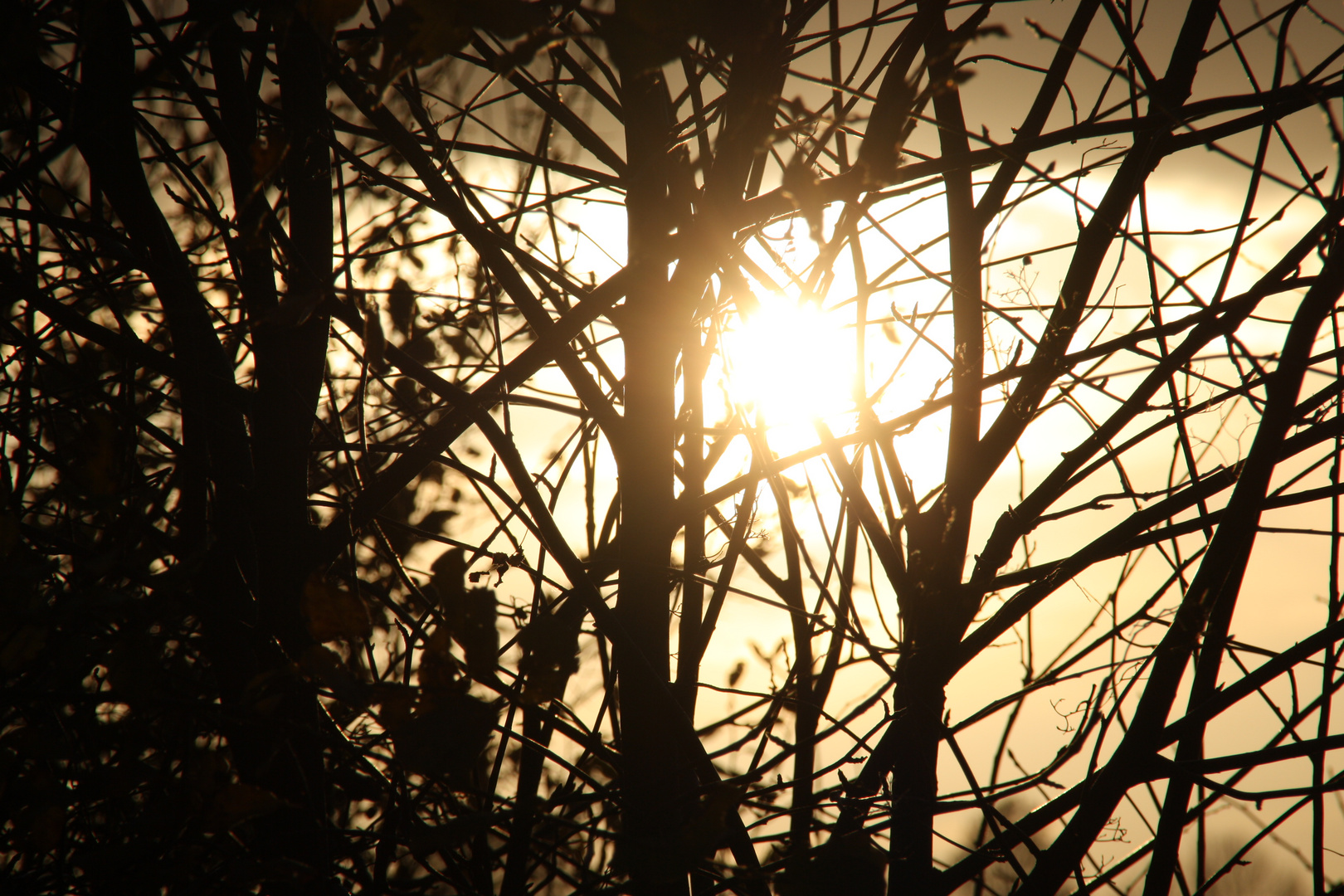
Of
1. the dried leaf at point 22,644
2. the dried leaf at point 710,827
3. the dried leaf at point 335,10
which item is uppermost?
the dried leaf at point 335,10

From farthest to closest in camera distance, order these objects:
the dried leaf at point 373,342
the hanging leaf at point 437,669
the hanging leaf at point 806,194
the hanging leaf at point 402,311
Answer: the hanging leaf at point 402,311 < the dried leaf at point 373,342 < the hanging leaf at point 437,669 < the hanging leaf at point 806,194

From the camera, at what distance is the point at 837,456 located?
5.12 feet

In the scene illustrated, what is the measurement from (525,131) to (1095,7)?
132 cm

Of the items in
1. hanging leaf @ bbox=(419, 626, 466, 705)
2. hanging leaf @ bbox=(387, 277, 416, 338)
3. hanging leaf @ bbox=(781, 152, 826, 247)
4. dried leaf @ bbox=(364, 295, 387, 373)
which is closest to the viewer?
hanging leaf @ bbox=(781, 152, 826, 247)

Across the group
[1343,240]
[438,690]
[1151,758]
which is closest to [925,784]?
[1151,758]

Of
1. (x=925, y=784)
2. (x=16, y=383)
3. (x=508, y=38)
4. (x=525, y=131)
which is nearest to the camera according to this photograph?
(x=508, y=38)

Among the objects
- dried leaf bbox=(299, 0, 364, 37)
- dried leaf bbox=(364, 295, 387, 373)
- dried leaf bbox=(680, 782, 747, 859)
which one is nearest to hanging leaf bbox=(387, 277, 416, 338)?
dried leaf bbox=(364, 295, 387, 373)

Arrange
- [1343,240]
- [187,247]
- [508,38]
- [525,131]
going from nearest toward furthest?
[508,38]
[1343,240]
[187,247]
[525,131]

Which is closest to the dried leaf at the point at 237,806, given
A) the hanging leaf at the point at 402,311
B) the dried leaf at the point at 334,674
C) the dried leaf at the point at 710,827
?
the dried leaf at the point at 334,674

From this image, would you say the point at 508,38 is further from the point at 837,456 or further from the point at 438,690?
the point at 837,456

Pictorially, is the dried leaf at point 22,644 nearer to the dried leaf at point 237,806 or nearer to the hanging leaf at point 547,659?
the dried leaf at point 237,806

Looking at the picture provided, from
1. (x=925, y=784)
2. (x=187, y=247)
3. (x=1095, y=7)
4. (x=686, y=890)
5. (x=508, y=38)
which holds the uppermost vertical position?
(x=1095, y=7)

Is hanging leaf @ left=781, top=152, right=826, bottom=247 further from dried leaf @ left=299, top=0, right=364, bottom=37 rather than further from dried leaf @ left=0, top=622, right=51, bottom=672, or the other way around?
dried leaf @ left=0, top=622, right=51, bottom=672

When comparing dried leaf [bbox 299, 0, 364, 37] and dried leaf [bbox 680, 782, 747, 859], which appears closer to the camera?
dried leaf [bbox 299, 0, 364, 37]
